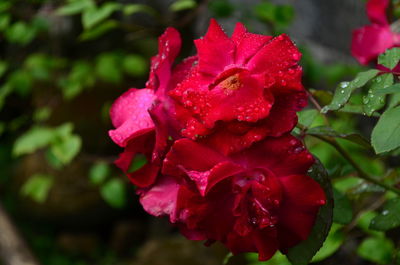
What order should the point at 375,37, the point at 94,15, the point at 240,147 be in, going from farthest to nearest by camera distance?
1. the point at 94,15
2. the point at 375,37
3. the point at 240,147

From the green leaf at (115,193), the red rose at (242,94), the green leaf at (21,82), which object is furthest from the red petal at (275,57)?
the green leaf at (21,82)

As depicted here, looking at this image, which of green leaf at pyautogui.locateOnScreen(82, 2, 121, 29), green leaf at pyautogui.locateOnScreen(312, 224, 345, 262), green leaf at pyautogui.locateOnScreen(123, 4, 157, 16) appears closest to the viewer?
green leaf at pyautogui.locateOnScreen(312, 224, 345, 262)

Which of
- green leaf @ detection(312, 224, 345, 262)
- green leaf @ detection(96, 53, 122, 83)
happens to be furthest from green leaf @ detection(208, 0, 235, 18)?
green leaf @ detection(312, 224, 345, 262)

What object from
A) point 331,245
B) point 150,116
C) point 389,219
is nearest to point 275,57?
point 150,116

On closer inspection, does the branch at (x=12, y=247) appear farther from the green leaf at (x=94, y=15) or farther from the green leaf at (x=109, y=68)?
the green leaf at (x=94, y=15)

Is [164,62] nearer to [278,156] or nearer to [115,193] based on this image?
[278,156]

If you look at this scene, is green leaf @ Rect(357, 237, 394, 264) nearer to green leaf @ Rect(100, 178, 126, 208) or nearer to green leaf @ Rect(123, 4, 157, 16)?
green leaf @ Rect(123, 4, 157, 16)
